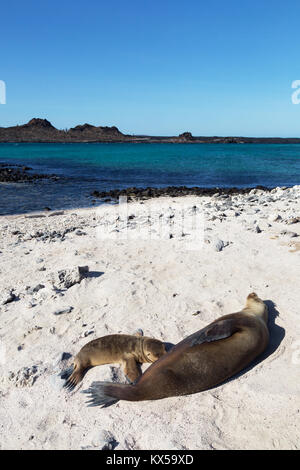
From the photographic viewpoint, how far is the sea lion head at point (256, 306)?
14.9ft

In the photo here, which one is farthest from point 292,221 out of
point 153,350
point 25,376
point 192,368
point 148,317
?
point 25,376

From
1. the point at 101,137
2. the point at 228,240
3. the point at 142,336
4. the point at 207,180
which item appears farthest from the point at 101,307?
the point at 101,137

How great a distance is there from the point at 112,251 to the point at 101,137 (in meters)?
128

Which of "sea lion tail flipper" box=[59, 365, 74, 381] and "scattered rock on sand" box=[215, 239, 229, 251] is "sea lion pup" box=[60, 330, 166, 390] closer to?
"sea lion tail flipper" box=[59, 365, 74, 381]

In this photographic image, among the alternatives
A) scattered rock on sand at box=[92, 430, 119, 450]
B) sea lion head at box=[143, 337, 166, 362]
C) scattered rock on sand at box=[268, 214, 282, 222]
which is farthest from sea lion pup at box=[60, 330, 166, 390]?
scattered rock on sand at box=[268, 214, 282, 222]

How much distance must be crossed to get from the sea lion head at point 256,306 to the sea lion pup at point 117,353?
128cm

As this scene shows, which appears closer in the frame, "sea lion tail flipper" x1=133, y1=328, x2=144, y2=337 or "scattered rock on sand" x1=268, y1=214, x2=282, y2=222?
"sea lion tail flipper" x1=133, y1=328, x2=144, y2=337

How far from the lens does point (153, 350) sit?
414 cm

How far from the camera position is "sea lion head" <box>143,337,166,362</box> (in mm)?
4121

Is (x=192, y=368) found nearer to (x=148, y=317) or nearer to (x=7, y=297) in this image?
(x=148, y=317)

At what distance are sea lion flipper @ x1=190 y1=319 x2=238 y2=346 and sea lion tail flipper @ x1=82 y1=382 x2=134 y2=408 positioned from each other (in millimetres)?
822

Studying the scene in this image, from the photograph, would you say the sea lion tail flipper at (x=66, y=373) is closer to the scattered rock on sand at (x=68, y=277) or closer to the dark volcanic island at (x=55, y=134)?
the scattered rock on sand at (x=68, y=277)

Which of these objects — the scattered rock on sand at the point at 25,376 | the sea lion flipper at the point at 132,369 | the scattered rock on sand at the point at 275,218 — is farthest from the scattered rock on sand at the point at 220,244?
the scattered rock on sand at the point at 25,376
